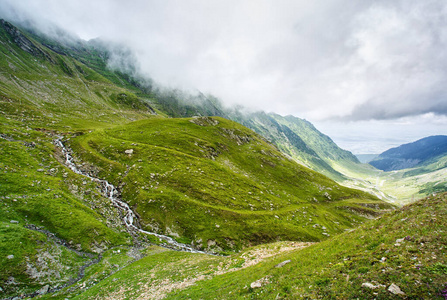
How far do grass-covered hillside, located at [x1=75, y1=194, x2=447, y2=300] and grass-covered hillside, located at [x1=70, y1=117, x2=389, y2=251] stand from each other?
75.3 feet

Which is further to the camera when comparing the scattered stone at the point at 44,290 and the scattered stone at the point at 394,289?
the scattered stone at the point at 44,290

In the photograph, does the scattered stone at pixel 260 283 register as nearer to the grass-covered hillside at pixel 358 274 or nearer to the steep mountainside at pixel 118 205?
the grass-covered hillside at pixel 358 274

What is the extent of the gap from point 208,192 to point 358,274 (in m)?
51.6

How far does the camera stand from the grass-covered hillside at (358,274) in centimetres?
879

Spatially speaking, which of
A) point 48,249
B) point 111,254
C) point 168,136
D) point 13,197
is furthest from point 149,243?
point 168,136

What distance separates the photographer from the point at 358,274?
10734 millimetres

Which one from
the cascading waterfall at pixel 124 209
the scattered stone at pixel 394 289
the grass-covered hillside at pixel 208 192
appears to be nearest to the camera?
the scattered stone at pixel 394 289

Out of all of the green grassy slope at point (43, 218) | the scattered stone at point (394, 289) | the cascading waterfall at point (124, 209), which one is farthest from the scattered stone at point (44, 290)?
the scattered stone at point (394, 289)

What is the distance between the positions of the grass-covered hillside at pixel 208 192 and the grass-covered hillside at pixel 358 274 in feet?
75.3

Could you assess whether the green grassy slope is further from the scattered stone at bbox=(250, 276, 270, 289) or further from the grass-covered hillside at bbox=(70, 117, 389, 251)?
the scattered stone at bbox=(250, 276, 270, 289)

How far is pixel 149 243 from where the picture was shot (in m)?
40.1

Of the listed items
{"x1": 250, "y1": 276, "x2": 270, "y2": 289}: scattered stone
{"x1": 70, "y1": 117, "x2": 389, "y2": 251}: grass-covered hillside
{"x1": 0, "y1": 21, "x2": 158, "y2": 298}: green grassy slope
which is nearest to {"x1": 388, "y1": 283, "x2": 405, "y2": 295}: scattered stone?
{"x1": 250, "y1": 276, "x2": 270, "y2": 289}: scattered stone

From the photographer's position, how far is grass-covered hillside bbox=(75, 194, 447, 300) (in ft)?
28.8

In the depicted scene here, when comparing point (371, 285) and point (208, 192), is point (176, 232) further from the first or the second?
point (371, 285)
